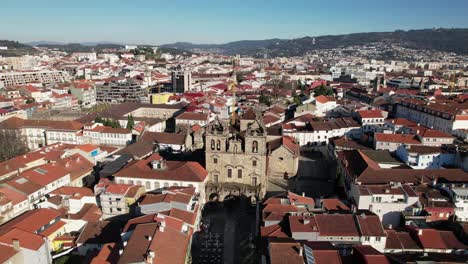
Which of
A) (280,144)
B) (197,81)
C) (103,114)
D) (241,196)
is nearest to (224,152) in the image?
(241,196)

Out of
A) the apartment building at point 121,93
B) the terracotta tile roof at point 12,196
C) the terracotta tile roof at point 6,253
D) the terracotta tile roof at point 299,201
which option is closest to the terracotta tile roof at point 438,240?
the terracotta tile roof at point 299,201

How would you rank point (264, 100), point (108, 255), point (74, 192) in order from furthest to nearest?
point (264, 100) < point (74, 192) < point (108, 255)

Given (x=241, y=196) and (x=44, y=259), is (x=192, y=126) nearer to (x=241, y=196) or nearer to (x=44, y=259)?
(x=241, y=196)

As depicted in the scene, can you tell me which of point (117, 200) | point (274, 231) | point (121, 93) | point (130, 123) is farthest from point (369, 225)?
point (121, 93)

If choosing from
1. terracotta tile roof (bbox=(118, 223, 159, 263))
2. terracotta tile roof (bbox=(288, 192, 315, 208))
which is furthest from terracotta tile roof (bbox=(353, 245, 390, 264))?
terracotta tile roof (bbox=(118, 223, 159, 263))

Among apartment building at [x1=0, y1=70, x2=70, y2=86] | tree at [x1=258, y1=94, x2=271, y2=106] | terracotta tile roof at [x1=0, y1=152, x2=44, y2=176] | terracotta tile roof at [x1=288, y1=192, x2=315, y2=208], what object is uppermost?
apartment building at [x1=0, y1=70, x2=70, y2=86]

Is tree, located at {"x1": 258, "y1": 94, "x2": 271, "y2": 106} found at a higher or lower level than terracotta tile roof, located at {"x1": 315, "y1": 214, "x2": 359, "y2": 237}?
higher

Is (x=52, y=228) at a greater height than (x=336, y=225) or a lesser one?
lesser

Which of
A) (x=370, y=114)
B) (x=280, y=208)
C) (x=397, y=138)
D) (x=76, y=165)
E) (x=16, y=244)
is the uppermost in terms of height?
(x=370, y=114)

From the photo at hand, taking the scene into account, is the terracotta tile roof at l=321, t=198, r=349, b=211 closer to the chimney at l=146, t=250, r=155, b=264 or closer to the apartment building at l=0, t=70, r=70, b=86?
the chimney at l=146, t=250, r=155, b=264

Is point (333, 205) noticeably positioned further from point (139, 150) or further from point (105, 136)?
point (105, 136)
